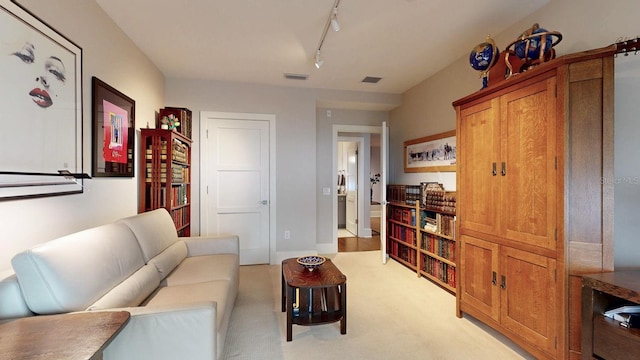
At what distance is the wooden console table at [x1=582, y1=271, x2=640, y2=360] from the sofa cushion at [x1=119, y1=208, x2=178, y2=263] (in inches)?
112

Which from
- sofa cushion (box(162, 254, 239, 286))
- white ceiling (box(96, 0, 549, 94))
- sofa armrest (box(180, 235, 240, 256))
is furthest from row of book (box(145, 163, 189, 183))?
white ceiling (box(96, 0, 549, 94))

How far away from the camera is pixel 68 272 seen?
4.29 feet

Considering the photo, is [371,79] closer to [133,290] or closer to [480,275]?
[480,275]

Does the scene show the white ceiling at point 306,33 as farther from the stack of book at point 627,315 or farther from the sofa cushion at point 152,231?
the stack of book at point 627,315

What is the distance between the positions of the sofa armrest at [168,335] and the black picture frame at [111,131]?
140 centimetres

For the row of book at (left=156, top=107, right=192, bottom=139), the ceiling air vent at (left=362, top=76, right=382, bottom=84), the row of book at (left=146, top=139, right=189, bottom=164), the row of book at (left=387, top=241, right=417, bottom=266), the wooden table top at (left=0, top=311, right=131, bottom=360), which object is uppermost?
the ceiling air vent at (left=362, top=76, right=382, bottom=84)

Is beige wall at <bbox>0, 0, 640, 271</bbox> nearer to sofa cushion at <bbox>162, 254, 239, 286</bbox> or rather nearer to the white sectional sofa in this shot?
the white sectional sofa

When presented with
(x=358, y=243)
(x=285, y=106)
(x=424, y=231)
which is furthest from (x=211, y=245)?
(x=358, y=243)

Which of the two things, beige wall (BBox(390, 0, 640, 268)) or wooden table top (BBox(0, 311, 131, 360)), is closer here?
wooden table top (BBox(0, 311, 131, 360))

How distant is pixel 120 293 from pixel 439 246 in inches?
119

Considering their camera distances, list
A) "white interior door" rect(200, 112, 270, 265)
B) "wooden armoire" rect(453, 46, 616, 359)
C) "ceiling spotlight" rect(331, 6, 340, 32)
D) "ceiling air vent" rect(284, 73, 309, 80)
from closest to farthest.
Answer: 1. "wooden armoire" rect(453, 46, 616, 359)
2. "ceiling spotlight" rect(331, 6, 340, 32)
3. "ceiling air vent" rect(284, 73, 309, 80)
4. "white interior door" rect(200, 112, 270, 265)

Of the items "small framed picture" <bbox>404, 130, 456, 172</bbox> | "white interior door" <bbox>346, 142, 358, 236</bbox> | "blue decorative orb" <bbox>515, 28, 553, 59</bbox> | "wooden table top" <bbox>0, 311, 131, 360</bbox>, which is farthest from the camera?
"white interior door" <bbox>346, 142, 358, 236</bbox>

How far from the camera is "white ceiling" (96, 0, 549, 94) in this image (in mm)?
2211

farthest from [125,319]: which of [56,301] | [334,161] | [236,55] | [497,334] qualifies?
[334,161]
